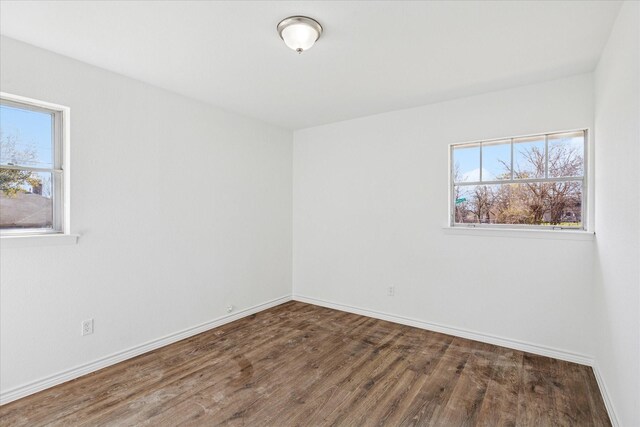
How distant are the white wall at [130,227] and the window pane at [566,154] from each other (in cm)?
324

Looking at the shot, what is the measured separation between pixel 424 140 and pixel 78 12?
3189 millimetres

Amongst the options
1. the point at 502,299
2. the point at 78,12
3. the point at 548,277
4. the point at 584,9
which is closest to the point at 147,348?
the point at 78,12

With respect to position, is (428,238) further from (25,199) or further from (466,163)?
(25,199)

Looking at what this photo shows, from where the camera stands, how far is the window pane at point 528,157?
121 inches

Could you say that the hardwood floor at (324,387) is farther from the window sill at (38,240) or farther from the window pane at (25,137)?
the window pane at (25,137)

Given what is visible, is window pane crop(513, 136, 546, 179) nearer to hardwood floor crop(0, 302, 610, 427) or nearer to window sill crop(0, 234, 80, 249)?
hardwood floor crop(0, 302, 610, 427)

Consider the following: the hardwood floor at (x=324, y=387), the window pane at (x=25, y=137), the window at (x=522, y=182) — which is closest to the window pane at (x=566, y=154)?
the window at (x=522, y=182)

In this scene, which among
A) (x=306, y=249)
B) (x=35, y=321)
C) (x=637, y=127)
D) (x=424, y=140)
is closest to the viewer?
(x=637, y=127)

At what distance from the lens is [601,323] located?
8.08ft

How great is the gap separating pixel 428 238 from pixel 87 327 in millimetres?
3370

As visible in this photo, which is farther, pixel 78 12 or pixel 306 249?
pixel 306 249

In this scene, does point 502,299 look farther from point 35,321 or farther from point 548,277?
point 35,321

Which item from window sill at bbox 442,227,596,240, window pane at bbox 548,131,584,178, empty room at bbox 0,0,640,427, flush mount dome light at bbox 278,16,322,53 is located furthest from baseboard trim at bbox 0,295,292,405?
window pane at bbox 548,131,584,178

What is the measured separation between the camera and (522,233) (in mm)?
3055
